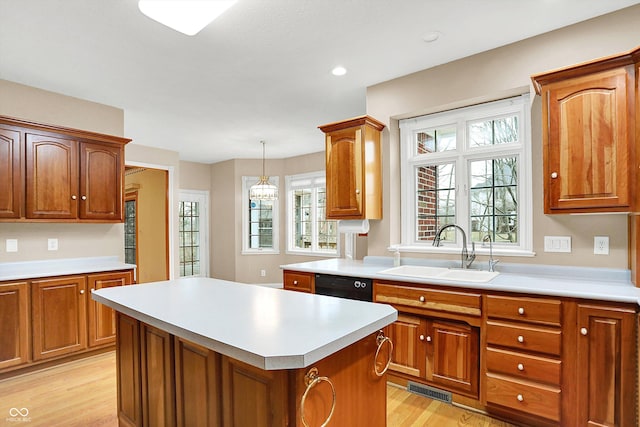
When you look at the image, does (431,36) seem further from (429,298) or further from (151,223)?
(151,223)

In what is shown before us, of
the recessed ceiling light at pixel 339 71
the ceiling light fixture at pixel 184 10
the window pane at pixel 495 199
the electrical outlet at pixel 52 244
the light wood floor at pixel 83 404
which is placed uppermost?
the recessed ceiling light at pixel 339 71

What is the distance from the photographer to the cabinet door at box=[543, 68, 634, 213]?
2.01m

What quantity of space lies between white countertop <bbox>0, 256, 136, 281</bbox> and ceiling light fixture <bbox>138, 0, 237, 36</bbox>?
2.57m

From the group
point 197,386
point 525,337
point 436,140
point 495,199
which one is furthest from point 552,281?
point 197,386

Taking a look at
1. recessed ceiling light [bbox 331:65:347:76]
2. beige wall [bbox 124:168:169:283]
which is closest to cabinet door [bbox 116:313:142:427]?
recessed ceiling light [bbox 331:65:347:76]

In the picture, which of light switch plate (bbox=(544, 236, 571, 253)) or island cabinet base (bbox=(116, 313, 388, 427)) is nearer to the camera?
island cabinet base (bbox=(116, 313, 388, 427))

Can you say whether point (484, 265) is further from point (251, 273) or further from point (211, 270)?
point (211, 270)

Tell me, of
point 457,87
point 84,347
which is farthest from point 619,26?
point 84,347

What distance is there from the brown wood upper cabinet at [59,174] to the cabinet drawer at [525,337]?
11.9ft

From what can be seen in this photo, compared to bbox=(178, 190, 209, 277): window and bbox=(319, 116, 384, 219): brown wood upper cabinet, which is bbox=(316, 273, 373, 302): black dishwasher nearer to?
bbox=(319, 116, 384, 219): brown wood upper cabinet

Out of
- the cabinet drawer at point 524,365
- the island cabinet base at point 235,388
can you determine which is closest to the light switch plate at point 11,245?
the island cabinet base at point 235,388

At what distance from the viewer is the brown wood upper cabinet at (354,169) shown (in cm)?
312

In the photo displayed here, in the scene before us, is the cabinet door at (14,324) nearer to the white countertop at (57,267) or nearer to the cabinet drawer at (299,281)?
the white countertop at (57,267)

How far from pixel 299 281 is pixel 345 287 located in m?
0.51
